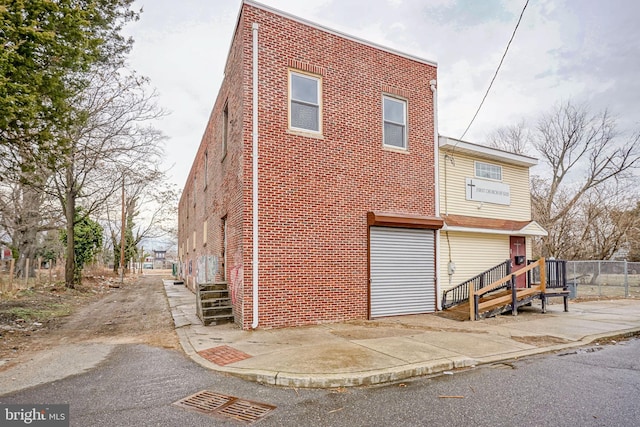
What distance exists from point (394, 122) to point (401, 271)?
447 cm

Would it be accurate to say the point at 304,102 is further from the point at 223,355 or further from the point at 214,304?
the point at 223,355

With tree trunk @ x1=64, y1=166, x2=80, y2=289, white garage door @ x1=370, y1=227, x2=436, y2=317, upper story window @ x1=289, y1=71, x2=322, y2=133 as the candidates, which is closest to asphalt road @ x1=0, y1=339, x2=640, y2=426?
white garage door @ x1=370, y1=227, x2=436, y2=317

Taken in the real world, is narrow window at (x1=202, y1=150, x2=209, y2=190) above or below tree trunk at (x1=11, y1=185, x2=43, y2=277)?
above

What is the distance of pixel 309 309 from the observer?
31.7 feet

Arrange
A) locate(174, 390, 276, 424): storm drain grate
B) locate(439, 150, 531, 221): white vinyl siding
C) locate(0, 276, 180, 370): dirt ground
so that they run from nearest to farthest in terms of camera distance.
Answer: locate(174, 390, 276, 424): storm drain grate, locate(0, 276, 180, 370): dirt ground, locate(439, 150, 531, 221): white vinyl siding

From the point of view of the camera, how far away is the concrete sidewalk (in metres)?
5.72

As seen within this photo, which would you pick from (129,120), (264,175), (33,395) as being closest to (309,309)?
(264,175)

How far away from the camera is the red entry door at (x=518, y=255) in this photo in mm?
14367

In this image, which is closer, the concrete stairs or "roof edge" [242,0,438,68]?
"roof edge" [242,0,438,68]

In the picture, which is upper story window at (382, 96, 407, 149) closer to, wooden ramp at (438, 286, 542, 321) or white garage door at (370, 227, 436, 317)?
white garage door at (370, 227, 436, 317)

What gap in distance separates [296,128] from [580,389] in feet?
25.7

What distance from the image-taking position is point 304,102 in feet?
33.7

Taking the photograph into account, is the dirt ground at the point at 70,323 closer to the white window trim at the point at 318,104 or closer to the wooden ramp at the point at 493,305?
the white window trim at the point at 318,104

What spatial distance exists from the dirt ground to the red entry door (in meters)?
12.0
